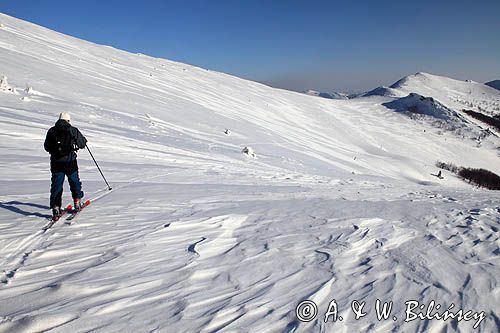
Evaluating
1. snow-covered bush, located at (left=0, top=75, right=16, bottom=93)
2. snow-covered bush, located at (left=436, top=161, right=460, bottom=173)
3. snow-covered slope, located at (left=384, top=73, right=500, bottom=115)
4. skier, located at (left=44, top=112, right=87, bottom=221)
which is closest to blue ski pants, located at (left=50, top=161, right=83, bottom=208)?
skier, located at (left=44, top=112, right=87, bottom=221)

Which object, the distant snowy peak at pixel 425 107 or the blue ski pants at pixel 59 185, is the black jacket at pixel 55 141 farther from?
the distant snowy peak at pixel 425 107

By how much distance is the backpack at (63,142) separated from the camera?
5531 millimetres

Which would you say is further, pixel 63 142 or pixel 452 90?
pixel 452 90

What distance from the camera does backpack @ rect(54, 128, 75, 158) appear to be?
5531mm

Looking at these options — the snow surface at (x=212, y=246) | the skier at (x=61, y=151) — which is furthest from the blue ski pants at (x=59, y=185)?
the snow surface at (x=212, y=246)

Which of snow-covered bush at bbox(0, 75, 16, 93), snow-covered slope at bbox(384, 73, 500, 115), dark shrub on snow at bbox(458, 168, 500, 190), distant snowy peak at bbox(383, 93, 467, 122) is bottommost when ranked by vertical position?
dark shrub on snow at bbox(458, 168, 500, 190)

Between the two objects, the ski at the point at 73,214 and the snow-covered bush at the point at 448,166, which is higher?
the ski at the point at 73,214

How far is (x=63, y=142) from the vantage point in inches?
219

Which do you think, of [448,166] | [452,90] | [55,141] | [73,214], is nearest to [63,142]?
[55,141]

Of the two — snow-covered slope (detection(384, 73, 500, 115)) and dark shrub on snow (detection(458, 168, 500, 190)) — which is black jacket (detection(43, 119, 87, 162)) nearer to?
dark shrub on snow (detection(458, 168, 500, 190))

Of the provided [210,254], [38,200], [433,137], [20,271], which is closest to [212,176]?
[38,200]

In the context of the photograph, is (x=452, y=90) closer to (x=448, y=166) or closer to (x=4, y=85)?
(x=448, y=166)

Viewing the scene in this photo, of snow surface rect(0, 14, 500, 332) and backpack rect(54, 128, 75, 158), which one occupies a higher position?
backpack rect(54, 128, 75, 158)

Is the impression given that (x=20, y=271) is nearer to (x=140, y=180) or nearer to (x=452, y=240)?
(x=140, y=180)
